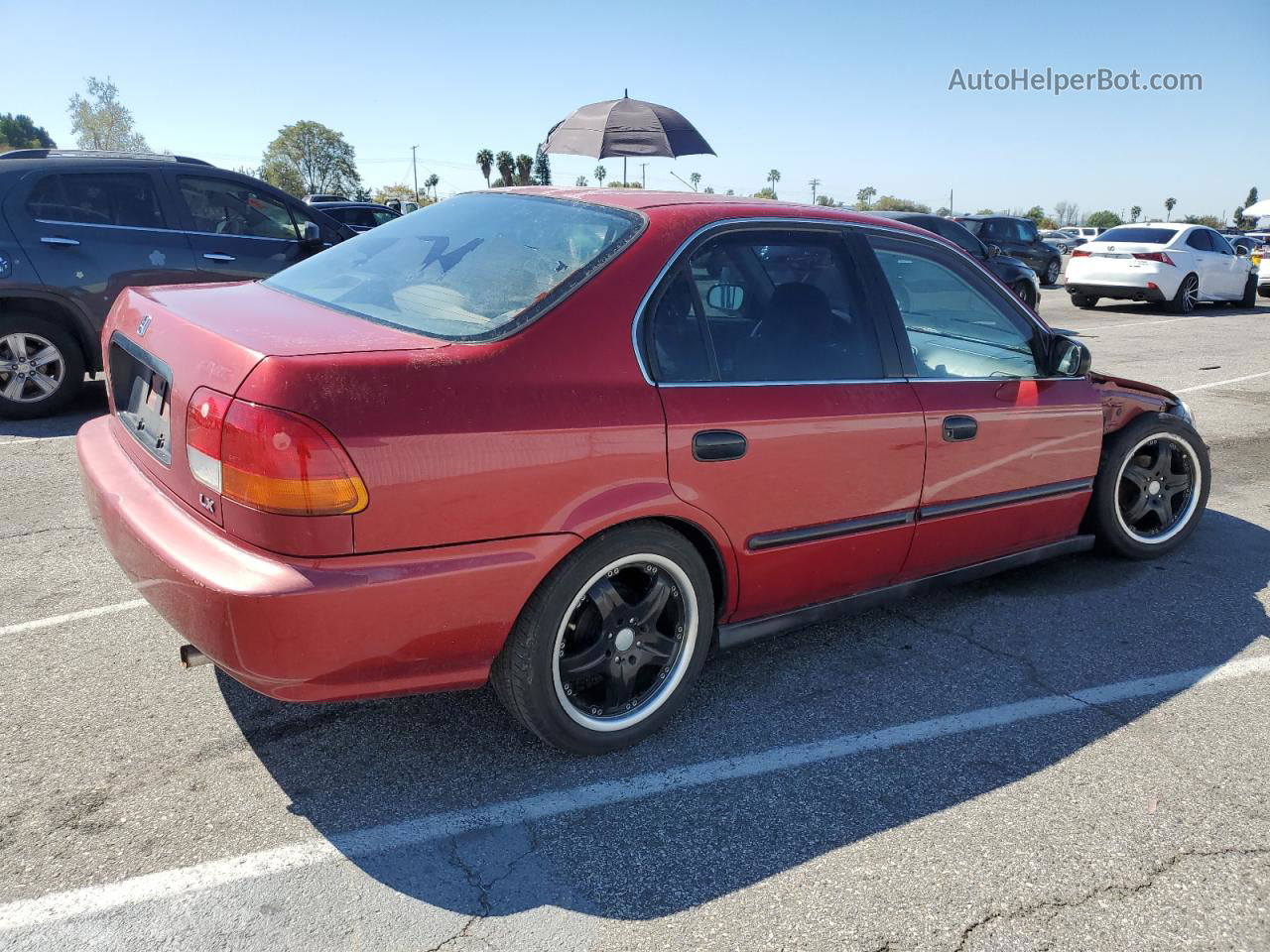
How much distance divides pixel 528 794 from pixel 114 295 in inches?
228

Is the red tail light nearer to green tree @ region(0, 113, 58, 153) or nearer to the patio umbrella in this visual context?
the patio umbrella

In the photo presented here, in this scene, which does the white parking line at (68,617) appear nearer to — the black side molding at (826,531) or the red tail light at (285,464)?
the red tail light at (285,464)

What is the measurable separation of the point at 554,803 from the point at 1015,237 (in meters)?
20.7

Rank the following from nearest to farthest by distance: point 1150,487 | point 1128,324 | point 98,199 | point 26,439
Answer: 1. point 1150,487
2. point 26,439
3. point 98,199
4. point 1128,324

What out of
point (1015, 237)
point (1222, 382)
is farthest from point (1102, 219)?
point (1222, 382)

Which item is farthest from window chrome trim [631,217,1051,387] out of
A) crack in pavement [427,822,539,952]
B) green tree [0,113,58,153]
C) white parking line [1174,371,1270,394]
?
green tree [0,113,58,153]

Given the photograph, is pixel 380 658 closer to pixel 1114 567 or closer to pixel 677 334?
pixel 677 334

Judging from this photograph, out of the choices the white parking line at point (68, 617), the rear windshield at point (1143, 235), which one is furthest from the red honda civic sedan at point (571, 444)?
the rear windshield at point (1143, 235)

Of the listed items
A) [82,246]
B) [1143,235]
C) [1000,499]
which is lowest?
[1000,499]

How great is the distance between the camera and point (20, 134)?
116 meters

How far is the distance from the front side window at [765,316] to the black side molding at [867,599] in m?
0.78

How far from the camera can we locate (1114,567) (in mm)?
4676

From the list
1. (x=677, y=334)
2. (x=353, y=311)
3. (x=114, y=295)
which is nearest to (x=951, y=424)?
(x=677, y=334)

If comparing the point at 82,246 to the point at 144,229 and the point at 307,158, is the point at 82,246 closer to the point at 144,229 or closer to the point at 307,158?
the point at 144,229
